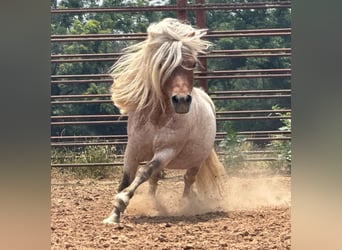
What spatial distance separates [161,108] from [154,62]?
7.2 inches

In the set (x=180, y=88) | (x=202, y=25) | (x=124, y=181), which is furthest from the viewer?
(x=202, y=25)

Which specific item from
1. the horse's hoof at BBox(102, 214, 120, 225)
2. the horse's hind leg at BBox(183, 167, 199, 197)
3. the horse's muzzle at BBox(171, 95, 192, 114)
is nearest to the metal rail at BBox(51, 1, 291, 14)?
the horse's muzzle at BBox(171, 95, 192, 114)

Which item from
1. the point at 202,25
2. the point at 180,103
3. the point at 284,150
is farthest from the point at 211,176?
the point at 202,25

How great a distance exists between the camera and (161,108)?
2232mm

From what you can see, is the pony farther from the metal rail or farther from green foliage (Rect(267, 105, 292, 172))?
green foliage (Rect(267, 105, 292, 172))

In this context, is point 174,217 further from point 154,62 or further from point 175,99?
point 154,62

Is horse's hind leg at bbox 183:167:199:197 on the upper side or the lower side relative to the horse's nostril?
lower

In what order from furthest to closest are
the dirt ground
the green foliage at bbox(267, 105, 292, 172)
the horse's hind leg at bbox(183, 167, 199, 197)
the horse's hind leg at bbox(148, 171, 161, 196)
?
the green foliage at bbox(267, 105, 292, 172) → the horse's hind leg at bbox(183, 167, 199, 197) → the horse's hind leg at bbox(148, 171, 161, 196) → the dirt ground

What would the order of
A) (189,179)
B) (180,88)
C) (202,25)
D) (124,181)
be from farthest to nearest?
(202,25) < (189,179) < (124,181) < (180,88)

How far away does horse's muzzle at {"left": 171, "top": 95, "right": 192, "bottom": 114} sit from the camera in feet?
7.09

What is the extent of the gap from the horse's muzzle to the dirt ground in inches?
12.9

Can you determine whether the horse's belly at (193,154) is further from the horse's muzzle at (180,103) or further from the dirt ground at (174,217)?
the horse's muzzle at (180,103)

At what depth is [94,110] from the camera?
8.96ft
